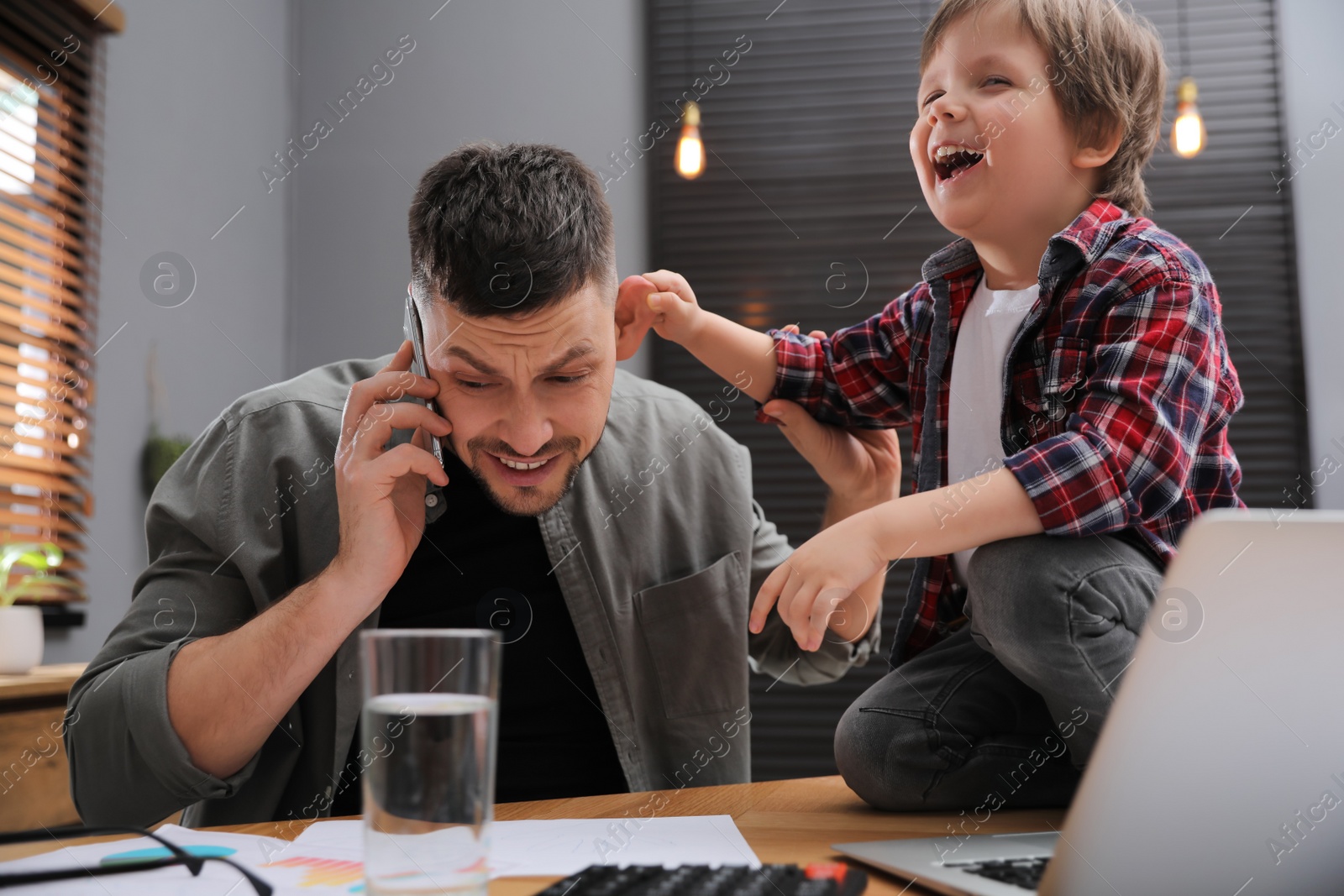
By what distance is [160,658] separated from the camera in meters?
1.00

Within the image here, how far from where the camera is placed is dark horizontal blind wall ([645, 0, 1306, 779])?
3127 millimetres

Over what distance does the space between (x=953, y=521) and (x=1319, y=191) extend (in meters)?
3.03

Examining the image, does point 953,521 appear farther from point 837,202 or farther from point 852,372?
point 837,202

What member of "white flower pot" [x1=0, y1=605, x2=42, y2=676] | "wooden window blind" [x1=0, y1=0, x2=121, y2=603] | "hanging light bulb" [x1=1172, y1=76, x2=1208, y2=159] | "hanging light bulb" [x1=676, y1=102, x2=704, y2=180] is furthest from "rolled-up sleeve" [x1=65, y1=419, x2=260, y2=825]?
"hanging light bulb" [x1=1172, y1=76, x2=1208, y2=159]

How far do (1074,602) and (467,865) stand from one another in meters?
0.50

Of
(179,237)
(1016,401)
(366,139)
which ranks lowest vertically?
(1016,401)

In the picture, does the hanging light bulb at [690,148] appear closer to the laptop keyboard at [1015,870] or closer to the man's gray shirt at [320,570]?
the man's gray shirt at [320,570]

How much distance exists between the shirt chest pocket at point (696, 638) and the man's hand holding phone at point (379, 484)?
1.21 ft

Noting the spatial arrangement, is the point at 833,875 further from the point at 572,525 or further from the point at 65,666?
the point at 65,666

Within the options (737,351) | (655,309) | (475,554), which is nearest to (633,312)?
(655,309)

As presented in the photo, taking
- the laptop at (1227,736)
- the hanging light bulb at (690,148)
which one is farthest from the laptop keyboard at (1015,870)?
the hanging light bulb at (690,148)

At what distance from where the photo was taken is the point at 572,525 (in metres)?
1.34

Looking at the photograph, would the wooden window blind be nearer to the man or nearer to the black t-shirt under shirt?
the man

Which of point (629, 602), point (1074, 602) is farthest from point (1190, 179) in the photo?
point (1074, 602)
